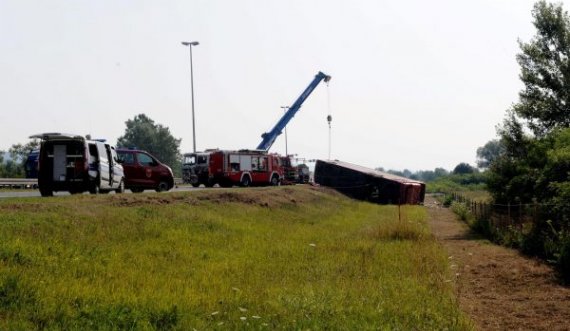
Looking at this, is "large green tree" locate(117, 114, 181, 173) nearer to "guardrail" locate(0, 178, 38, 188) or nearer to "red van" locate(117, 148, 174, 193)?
"guardrail" locate(0, 178, 38, 188)

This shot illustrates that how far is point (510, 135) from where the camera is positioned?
101ft

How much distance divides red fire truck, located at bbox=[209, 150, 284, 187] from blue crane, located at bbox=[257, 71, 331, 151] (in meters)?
10.5

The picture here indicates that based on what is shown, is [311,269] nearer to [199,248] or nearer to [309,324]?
[199,248]

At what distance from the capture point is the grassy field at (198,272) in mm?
8430

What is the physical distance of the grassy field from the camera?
8.43 metres

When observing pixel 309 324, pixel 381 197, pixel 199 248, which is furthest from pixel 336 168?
pixel 309 324

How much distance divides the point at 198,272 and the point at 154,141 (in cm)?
10546

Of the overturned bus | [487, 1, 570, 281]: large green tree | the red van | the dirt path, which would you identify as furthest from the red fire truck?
the dirt path

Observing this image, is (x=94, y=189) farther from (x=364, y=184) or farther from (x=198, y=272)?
(x=364, y=184)

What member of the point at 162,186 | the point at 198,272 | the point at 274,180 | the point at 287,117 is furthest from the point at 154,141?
the point at 198,272

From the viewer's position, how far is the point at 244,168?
40.8 m

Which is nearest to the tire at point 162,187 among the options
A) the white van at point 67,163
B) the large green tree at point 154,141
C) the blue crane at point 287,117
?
the white van at point 67,163

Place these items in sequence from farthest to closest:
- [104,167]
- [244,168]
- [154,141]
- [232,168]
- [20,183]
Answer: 1. [154,141]
2. [244,168]
3. [232,168]
4. [20,183]
5. [104,167]

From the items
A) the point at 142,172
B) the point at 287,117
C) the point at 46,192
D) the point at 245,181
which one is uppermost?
the point at 287,117
